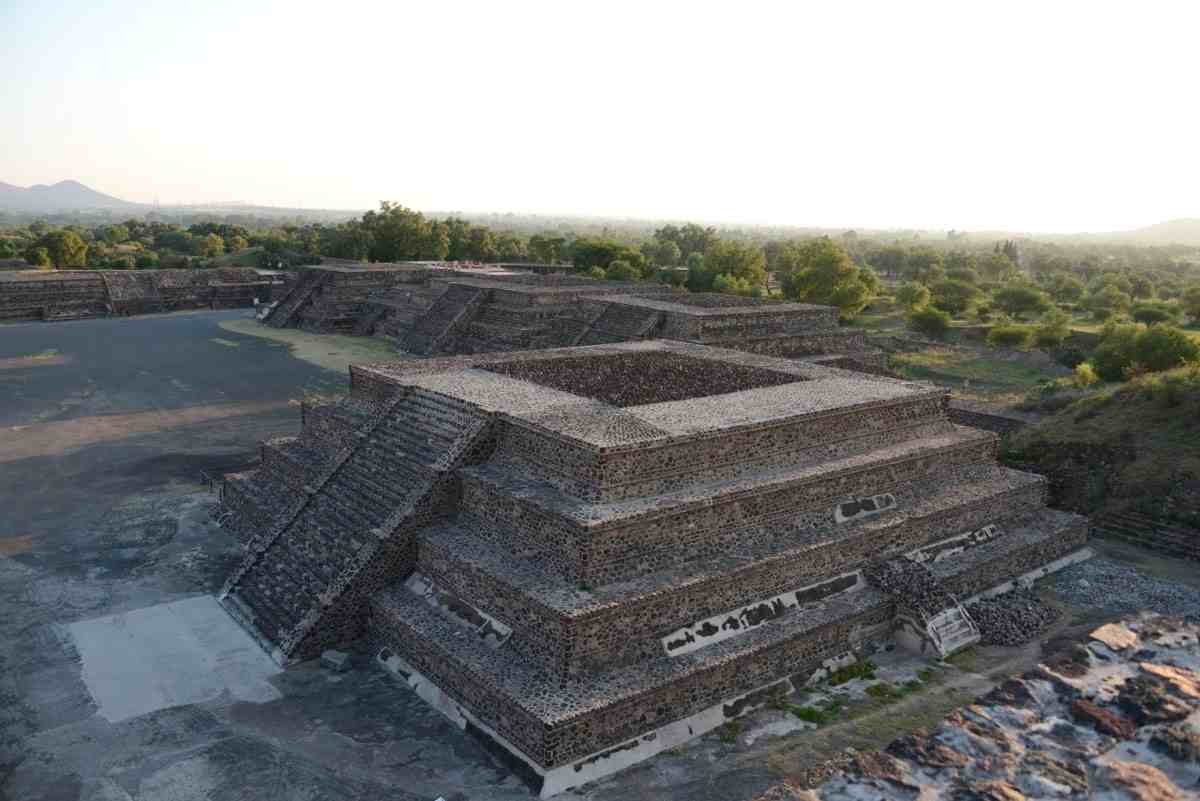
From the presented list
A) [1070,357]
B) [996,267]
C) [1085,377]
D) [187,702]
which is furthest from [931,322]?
[996,267]

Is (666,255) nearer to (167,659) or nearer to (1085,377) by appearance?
(1085,377)

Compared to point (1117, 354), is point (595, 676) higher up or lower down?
lower down

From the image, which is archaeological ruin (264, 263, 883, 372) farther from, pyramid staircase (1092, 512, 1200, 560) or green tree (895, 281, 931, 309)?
green tree (895, 281, 931, 309)

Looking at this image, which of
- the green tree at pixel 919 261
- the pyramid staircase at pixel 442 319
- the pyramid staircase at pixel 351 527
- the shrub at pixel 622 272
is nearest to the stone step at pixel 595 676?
the pyramid staircase at pixel 351 527

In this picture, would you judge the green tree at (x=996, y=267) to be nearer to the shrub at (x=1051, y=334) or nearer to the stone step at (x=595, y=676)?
the shrub at (x=1051, y=334)

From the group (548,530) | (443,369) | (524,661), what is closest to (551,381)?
(443,369)

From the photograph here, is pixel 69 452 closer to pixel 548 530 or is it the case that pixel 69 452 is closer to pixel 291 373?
pixel 291 373

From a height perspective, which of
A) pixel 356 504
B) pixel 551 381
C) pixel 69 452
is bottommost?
pixel 69 452
